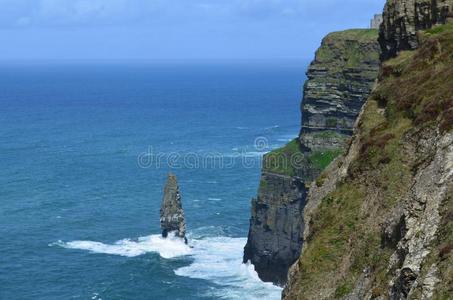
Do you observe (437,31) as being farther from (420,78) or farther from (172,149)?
(172,149)

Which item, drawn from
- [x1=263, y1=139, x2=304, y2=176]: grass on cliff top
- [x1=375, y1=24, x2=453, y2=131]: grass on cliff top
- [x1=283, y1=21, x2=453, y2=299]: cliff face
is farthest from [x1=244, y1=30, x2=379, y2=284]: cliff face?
[x1=283, y1=21, x2=453, y2=299]: cliff face

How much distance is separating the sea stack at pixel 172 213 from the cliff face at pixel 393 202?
69.0m

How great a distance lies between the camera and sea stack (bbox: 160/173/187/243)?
114 m

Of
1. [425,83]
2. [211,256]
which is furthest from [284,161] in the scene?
[425,83]

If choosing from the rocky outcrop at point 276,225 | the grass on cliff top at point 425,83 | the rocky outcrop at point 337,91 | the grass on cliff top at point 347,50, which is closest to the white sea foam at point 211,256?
the rocky outcrop at point 276,225

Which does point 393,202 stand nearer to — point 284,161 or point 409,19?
point 409,19

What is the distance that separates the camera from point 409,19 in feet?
182

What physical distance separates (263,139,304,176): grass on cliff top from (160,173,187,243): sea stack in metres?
18.8

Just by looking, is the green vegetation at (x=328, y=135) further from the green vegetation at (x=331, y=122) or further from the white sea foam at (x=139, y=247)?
the white sea foam at (x=139, y=247)

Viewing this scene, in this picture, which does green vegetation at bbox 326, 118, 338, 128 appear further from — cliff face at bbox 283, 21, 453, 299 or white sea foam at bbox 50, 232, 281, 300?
cliff face at bbox 283, 21, 453, 299

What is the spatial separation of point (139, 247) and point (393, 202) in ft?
263

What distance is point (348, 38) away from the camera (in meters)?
108

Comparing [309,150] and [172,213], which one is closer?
[309,150]

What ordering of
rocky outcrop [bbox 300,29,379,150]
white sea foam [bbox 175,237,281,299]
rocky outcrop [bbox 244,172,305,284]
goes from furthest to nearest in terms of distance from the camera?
rocky outcrop [bbox 300,29,379,150] < rocky outcrop [bbox 244,172,305,284] < white sea foam [bbox 175,237,281,299]
